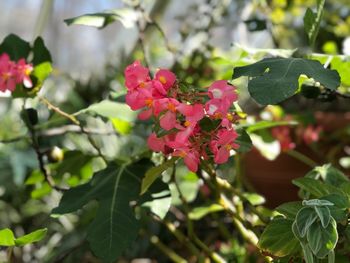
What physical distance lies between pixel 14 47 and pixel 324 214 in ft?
2.40

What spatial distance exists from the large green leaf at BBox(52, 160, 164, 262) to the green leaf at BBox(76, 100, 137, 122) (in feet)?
0.29

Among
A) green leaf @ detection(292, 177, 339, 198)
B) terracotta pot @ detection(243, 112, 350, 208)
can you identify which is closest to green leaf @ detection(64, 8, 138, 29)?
green leaf @ detection(292, 177, 339, 198)

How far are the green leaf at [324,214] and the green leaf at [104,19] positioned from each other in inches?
21.3

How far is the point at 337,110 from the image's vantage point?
2156 mm

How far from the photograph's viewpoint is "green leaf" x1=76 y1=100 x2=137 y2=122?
0.98 m

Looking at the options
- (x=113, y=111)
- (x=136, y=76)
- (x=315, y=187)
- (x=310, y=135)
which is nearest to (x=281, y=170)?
(x=310, y=135)

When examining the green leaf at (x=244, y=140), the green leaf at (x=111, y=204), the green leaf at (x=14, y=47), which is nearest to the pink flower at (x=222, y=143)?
the green leaf at (x=244, y=140)

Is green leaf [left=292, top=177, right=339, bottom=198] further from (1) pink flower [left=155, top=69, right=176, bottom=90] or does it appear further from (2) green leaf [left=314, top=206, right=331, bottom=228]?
(1) pink flower [left=155, top=69, right=176, bottom=90]

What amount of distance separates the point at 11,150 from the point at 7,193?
18 cm

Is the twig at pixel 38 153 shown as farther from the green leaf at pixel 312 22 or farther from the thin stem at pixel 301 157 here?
the thin stem at pixel 301 157

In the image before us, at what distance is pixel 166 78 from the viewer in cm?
70

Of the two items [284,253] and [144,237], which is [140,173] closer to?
[284,253]

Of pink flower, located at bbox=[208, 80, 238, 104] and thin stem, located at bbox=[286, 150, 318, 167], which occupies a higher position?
pink flower, located at bbox=[208, 80, 238, 104]

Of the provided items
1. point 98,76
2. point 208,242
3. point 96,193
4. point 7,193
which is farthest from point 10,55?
point 98,76
